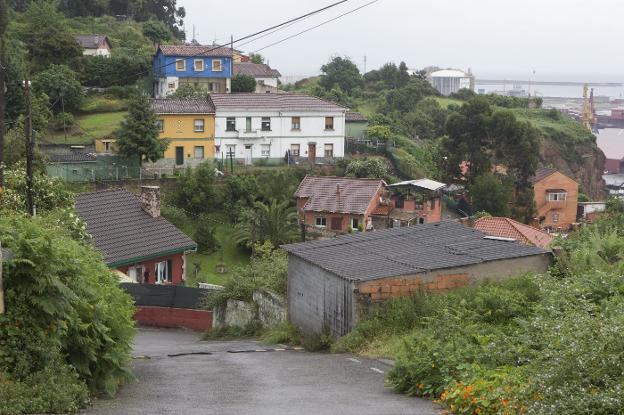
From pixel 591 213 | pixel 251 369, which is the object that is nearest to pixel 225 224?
pixel 591 213

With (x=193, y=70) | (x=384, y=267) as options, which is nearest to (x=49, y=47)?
(x=193, y=70)

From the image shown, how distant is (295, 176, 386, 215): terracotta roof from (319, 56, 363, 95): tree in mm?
46785

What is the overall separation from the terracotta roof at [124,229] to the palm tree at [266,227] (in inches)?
398

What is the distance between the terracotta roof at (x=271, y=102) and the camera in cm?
5844

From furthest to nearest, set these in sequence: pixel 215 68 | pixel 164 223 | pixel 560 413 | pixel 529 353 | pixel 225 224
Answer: pixel 215 68
pixel 225 224
pixel 164 223
pixel 529 353
pixel 560 413

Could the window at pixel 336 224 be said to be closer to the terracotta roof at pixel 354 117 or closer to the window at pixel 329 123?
the window at pixel 329 123

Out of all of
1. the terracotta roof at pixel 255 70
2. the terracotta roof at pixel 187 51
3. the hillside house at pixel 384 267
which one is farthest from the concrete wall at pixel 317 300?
the terracotta roof at pixel 255 70

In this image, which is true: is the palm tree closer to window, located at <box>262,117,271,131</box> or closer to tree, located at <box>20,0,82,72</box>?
window, located at <box>262,117,271,131</box>

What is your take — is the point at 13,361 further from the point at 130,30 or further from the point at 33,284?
the point at 130,30

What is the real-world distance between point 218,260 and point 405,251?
25.1 metres

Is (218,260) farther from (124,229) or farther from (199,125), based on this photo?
(199,125)

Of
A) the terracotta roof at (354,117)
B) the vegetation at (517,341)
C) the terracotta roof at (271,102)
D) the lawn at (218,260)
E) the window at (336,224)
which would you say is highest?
the terracotta roof at (271,102)

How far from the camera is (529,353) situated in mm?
11805

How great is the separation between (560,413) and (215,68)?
61.1 meters
